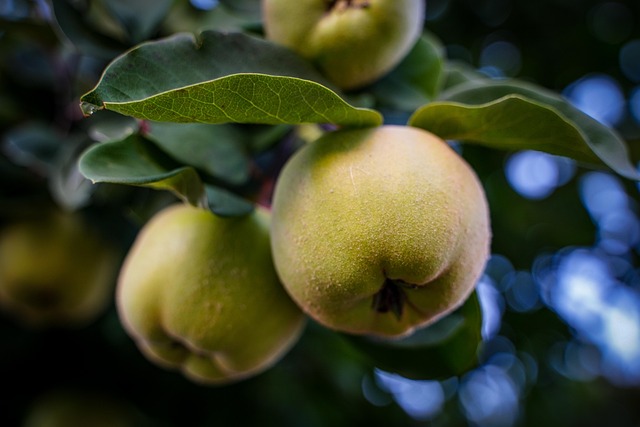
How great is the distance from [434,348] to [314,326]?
58 centimetres

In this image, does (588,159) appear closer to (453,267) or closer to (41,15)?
(453,267)

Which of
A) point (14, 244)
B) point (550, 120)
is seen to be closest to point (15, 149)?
point (14, 244)

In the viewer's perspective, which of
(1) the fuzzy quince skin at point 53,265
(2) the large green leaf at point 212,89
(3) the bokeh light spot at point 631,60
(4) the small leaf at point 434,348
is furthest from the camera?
(3) the bokeh light spot at point 631,60

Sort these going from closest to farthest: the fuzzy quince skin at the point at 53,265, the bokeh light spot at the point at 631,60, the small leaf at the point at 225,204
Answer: the small leaf at the point at 225,204, the fuzzy quince skin at the point at 53,265, the bokeh light spot at the point at 631,60

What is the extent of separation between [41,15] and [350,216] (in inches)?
32.9

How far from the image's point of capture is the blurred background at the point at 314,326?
1094 millimetres

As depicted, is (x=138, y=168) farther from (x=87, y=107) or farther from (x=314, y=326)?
(x=314, y=326)

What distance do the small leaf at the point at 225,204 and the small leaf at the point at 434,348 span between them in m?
0.24

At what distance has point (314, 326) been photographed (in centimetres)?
131

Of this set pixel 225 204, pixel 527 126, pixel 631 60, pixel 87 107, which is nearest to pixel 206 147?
pixel 225 204

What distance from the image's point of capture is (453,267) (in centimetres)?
56

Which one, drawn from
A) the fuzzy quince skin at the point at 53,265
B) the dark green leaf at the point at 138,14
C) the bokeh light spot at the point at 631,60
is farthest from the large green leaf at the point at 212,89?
the bokeh light spot at the point at 631,60

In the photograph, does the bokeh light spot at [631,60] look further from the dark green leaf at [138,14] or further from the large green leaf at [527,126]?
the dark green leaf at [138,14]

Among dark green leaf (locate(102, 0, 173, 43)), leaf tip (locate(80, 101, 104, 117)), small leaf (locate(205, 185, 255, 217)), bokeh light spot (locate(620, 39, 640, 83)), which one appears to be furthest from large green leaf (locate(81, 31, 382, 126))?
bokeh light spot (locate(620, 39, 640, 83))
